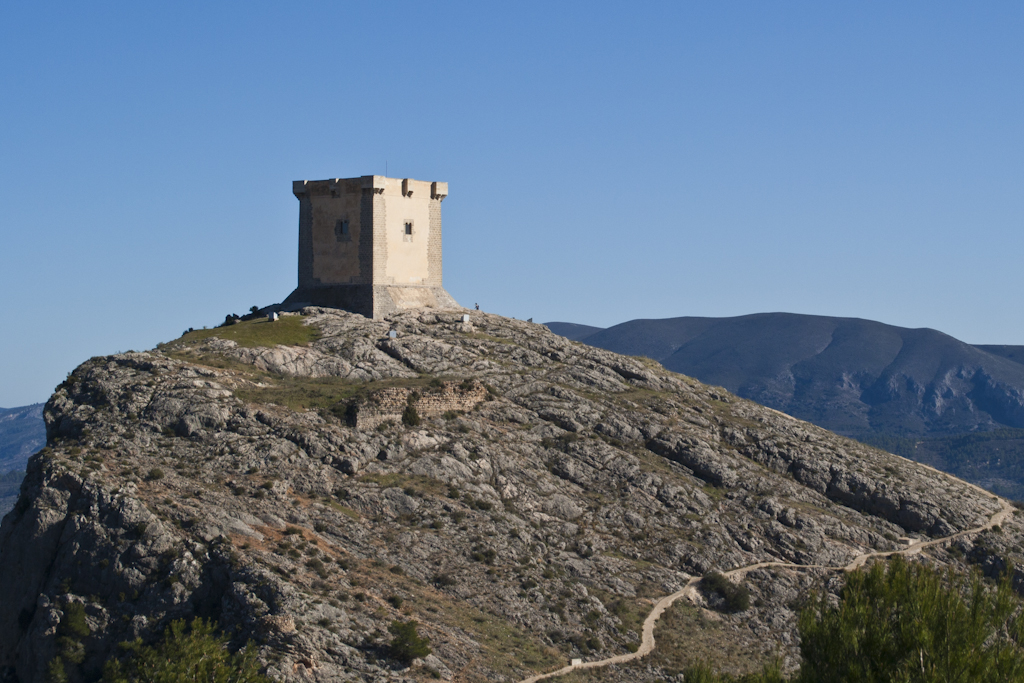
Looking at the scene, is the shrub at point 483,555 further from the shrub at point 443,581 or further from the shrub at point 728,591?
the shrub at point 728,591

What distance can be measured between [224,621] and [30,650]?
9.15 metres

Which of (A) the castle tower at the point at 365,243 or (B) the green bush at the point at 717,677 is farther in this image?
(A) the castle tower at the point at 365,243

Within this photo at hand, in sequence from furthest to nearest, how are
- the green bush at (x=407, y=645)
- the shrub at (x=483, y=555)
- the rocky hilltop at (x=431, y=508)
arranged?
the shrub at (x=483, y=555) → the rocky hilltop at (x=431, y=508) → the green bush at (x=407, y=645)

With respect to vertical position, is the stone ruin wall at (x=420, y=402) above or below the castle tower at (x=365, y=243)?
below

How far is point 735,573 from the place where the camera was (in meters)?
61.9

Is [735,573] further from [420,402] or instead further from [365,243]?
[365,243]

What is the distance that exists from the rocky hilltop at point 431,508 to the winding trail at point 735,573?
0.36 meters

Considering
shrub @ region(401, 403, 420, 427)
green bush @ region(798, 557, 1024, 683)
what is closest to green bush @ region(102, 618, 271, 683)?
green bush @ region(798, 557, 1024, 683)

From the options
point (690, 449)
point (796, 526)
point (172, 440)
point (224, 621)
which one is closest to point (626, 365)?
point (690, 449)

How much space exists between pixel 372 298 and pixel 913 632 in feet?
173

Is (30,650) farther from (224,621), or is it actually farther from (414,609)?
(414,609)

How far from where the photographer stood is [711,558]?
6250cm

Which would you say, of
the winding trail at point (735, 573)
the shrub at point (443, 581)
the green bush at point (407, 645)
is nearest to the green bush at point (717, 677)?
the winding trail at point (735, 573)

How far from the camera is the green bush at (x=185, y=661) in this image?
1681 inches
